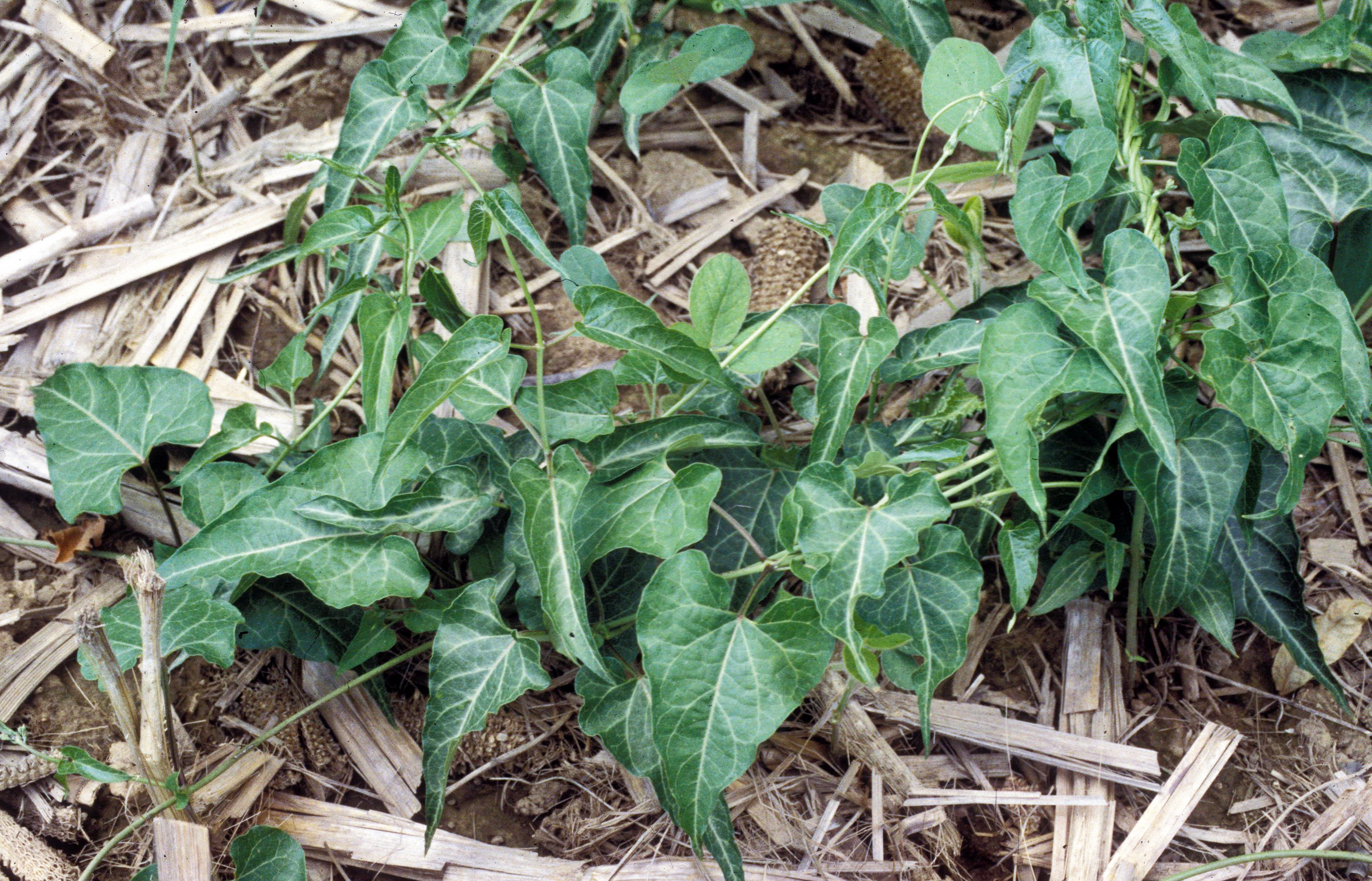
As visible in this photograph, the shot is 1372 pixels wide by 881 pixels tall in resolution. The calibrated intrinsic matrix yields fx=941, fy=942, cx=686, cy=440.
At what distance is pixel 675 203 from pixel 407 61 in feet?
1.88

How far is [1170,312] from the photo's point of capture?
1271 mm

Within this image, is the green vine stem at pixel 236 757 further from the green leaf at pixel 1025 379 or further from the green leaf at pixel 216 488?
the green leaf at pixel 1025 379

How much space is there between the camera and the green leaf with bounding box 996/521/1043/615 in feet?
4.06

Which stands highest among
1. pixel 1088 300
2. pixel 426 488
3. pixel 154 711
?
pixel 1088 300

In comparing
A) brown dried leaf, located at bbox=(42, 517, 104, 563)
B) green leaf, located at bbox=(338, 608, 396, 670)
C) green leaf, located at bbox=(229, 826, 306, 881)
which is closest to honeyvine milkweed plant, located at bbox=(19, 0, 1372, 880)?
green leaf, located at bbox=(338, 608, 396, 670)

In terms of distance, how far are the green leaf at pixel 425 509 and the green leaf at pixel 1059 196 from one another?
0.82 metres

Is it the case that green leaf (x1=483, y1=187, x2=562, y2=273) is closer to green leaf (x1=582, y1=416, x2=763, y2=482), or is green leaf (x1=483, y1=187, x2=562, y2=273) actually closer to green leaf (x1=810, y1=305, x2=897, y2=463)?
green leaf (x1=582, y1=416, x2=763, y2=482)

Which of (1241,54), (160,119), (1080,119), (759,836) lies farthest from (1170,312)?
(160,119)

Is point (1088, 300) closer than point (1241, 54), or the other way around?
point (1088, 300)

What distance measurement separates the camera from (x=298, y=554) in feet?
4.13

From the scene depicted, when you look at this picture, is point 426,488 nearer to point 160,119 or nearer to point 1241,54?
point 160,119

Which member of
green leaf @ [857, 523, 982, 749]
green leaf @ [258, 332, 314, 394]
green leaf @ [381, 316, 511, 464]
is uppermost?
green leaf @ [381, 316, 511, 464]

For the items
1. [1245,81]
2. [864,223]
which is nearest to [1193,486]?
[864,223]

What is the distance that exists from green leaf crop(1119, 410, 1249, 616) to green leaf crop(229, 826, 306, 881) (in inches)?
49.6
